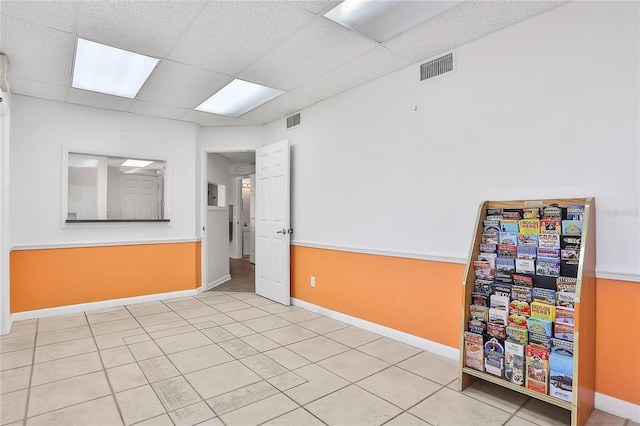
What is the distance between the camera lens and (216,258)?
19.8ft

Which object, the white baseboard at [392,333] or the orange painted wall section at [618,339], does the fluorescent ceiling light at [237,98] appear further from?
the orange painted wall section at [618,339]

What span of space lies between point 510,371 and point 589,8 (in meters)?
2.47

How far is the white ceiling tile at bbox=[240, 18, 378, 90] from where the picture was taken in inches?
110

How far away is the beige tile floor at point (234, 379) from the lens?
2.15 m

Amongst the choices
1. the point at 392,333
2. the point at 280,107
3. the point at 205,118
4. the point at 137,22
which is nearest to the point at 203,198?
the point at 205,118

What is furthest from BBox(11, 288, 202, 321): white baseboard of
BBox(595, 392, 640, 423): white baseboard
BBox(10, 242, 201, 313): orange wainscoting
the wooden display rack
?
BBox(595, 392, 640, 423): white baseboard


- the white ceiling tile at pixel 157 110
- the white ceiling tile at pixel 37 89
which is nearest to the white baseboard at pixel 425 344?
the white ceiling tile at pixel 157 110

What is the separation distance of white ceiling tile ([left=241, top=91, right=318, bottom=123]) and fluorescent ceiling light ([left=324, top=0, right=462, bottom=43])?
154 cm

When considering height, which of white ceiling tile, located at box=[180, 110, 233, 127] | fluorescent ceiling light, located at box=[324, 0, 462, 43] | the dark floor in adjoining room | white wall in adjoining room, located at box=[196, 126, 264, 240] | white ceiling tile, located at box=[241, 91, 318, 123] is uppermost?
fluorescent ceiling light, located at box=[324, 0, 462, 43]

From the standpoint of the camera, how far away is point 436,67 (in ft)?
10.3

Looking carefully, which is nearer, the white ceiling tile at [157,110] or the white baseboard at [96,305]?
the white baseboard at [96,305]

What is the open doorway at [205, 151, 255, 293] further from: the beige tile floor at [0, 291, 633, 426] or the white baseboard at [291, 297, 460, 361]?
the beige tile floor at [0, 291, 633, 426]

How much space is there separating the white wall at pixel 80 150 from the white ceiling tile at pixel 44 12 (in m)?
2.11

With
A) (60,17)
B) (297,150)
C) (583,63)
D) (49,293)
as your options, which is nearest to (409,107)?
(583,63)
